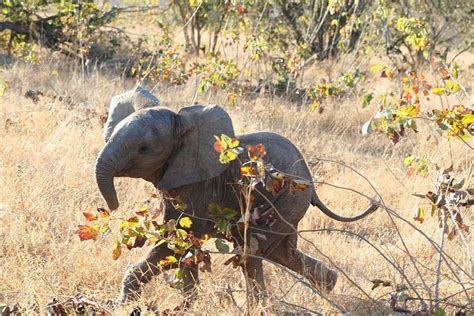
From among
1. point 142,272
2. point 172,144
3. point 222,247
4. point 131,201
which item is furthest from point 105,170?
point 131,201

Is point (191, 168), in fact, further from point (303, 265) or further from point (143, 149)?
point (303, 265)

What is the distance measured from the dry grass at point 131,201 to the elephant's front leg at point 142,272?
11 cm

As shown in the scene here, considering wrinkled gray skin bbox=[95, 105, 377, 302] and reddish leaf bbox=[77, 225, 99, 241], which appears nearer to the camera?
reddish leaf bbox=[77, 225, 99, 241]

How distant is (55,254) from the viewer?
16.4ft

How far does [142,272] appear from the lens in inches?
176

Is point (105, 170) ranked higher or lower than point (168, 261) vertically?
higher

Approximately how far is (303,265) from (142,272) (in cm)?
93

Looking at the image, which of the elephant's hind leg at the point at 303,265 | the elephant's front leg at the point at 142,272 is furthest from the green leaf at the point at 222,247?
the elephant's hind leg at the point at 303,265

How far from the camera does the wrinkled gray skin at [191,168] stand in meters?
4.01

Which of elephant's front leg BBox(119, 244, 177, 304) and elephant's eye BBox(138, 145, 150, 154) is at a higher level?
elephant's eye BBox(138, 145, 150, 154)

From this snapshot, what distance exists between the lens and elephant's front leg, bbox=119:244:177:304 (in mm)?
4477

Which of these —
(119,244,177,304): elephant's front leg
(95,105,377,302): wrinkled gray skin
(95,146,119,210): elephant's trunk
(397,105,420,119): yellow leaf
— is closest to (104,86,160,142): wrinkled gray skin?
(95,105,377,302): wrinkled gray skin

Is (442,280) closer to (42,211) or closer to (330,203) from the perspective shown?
(330,203)

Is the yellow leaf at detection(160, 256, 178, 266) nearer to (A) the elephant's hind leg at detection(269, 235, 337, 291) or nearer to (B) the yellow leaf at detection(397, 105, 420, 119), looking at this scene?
(A) the elephant's hind leg at detection(269, 235, 337, 291)
